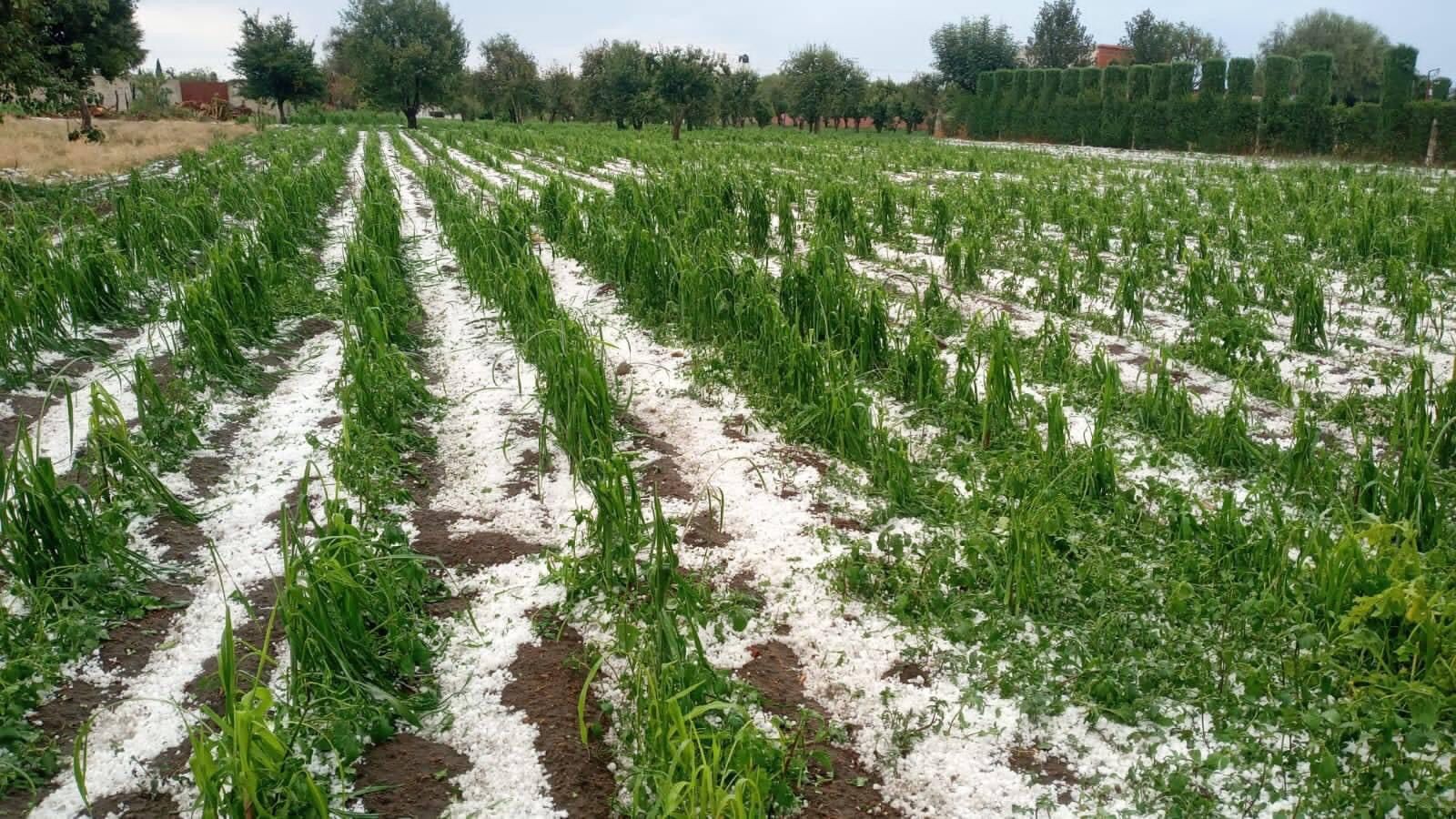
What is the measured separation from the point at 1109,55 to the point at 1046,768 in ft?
228

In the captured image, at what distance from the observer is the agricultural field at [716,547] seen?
208 centimetres

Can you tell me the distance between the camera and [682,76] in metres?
26.7

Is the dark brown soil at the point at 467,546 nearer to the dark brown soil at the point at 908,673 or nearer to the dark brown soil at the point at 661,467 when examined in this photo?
the dark brown soil at the point at 661,467

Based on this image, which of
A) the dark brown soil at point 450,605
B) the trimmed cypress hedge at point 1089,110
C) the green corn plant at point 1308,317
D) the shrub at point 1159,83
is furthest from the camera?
the trimmed cypress hedge at point 1089,110

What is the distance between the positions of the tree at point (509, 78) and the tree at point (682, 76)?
80.8ft

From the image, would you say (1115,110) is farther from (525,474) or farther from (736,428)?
(525,474)

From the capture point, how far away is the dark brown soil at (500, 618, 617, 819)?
2082 mm

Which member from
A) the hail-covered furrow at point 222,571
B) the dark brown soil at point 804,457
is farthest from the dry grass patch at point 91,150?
the dark brown soil at point 804,457

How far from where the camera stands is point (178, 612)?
2.74m

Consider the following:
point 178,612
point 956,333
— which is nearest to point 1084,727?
point 178,612

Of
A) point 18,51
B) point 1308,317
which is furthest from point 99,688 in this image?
point 18,51

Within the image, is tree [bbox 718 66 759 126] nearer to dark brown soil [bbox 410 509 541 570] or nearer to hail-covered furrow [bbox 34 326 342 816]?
hail-covered furrow [bbox 34 326 342 816]

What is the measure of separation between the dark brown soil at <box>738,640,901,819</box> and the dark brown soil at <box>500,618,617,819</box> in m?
0.44

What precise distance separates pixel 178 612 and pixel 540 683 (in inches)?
46.9
